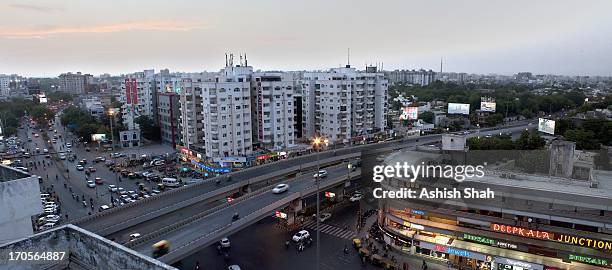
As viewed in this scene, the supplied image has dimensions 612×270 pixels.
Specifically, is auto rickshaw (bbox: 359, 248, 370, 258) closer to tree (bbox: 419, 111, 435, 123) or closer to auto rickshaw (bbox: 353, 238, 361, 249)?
auto rickshaw (bbox: 353, 238, 361, 249)

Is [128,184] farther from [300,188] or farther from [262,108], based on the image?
[300,188]

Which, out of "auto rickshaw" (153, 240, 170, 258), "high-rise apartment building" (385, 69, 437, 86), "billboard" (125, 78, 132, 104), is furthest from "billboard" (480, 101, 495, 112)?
"high-rise apartment building" (385, 69, 437, 86)

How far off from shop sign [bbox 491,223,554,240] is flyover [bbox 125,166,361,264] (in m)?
9.67

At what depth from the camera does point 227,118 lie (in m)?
30.6

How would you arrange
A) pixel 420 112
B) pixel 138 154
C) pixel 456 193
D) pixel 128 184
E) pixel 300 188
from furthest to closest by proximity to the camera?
pixel 420 112
pixel 138 154
pixel 128 184
pixel 300 188
pixel 456 193

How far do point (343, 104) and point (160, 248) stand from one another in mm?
27304

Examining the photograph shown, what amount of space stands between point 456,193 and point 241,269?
9284 mm

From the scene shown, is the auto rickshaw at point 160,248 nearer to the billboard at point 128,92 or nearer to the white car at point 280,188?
the white car at point 280,188

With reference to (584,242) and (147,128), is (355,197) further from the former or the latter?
(147,128)

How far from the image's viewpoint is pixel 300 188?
21.8m

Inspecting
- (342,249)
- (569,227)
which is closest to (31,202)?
(342,249)

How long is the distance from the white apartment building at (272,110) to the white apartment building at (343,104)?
5179 millimetres

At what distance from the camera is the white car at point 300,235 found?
18375 mm

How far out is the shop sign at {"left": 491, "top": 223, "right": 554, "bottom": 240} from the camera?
45.9 feet
